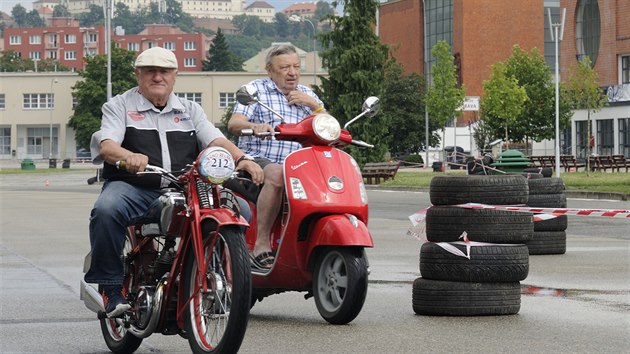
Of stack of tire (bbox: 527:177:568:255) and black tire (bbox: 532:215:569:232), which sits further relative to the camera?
black tire (bbox: 532:215:569:232)

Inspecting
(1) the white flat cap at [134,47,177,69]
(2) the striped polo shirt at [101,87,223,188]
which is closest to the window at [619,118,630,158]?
(2) the striped polo shirt at [101,87,223,188]

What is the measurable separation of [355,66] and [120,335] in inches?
2473

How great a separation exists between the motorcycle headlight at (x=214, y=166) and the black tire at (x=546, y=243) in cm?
872

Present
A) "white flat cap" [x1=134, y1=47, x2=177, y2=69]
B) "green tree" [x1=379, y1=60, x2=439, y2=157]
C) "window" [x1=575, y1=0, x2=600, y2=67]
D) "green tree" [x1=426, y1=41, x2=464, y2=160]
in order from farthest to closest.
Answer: "green tree" [x1=379, y1=60, x2=439, y2=157], "window" [x1=575, y1=0, x2=600, y2=67], "green tree" [x1=426, y1=41, x2=464, y2=160], "white flat cap" [x1=134, y1=47, x2=177, y2=69]

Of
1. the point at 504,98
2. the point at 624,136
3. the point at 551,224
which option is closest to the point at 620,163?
the point at 504,98

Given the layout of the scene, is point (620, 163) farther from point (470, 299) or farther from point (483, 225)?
point (470, 299)

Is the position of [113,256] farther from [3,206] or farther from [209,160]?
[3,206]

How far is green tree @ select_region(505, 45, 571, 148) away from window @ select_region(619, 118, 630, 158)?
389 centimetres

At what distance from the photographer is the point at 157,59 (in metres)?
7.89

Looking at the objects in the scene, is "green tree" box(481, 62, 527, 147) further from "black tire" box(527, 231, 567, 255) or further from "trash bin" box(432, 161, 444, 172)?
"black tire" box(527, 231, 567, 255)

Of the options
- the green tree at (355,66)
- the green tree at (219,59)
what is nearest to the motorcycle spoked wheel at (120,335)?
the green tree at (355,66)

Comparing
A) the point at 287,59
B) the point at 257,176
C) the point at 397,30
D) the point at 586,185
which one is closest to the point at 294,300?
the point at 287,59

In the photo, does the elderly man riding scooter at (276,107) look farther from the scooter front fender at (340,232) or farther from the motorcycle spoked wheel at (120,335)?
the motorcycle spoked wheel at (120,335)

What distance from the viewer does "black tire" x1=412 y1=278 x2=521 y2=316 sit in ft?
31.0
